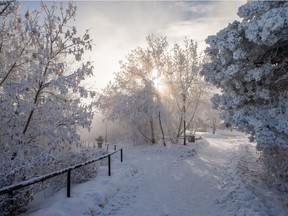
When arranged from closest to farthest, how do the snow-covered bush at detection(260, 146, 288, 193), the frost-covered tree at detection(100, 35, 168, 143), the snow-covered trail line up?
the snow-covered trail, the snow-covered bush at detection(260, 146, 288, 193), the frost-covered tree at detection(100, 35, 168, 143)

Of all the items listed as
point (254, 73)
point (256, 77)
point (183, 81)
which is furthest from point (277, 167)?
point (183, 81)

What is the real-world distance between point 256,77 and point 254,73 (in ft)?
0.44

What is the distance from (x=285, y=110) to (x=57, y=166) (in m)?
8.29

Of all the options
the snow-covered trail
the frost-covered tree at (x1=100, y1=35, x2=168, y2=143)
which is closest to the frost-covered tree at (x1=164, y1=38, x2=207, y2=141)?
the frost-covered tree at (x1=100, y1=35, x2=168, y2=143)

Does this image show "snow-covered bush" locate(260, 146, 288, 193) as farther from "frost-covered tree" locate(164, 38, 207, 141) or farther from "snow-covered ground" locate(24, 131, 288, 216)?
"frost-covered tree" locate(164, 38, 207, 141)

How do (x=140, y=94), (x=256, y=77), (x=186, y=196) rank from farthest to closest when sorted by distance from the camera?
(x=140, y=94)
(x=186, y=196)
(x=256, y=77)

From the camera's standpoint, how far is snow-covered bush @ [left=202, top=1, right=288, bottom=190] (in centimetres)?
752

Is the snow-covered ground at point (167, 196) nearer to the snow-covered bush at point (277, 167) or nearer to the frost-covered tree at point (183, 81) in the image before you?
the snow-covered bush at point (277, 167)

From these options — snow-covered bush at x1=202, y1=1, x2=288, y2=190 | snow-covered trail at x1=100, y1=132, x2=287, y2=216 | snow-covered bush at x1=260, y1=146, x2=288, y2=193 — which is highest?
snow-covered bush at x1=202, y1=1, x2=288, y2=190

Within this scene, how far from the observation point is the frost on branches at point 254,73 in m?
7.50

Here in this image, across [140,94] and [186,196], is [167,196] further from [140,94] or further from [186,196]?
[140,94]

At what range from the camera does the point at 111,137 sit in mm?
49188

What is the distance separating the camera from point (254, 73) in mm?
7871

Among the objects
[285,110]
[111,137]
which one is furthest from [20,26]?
[111,137]
